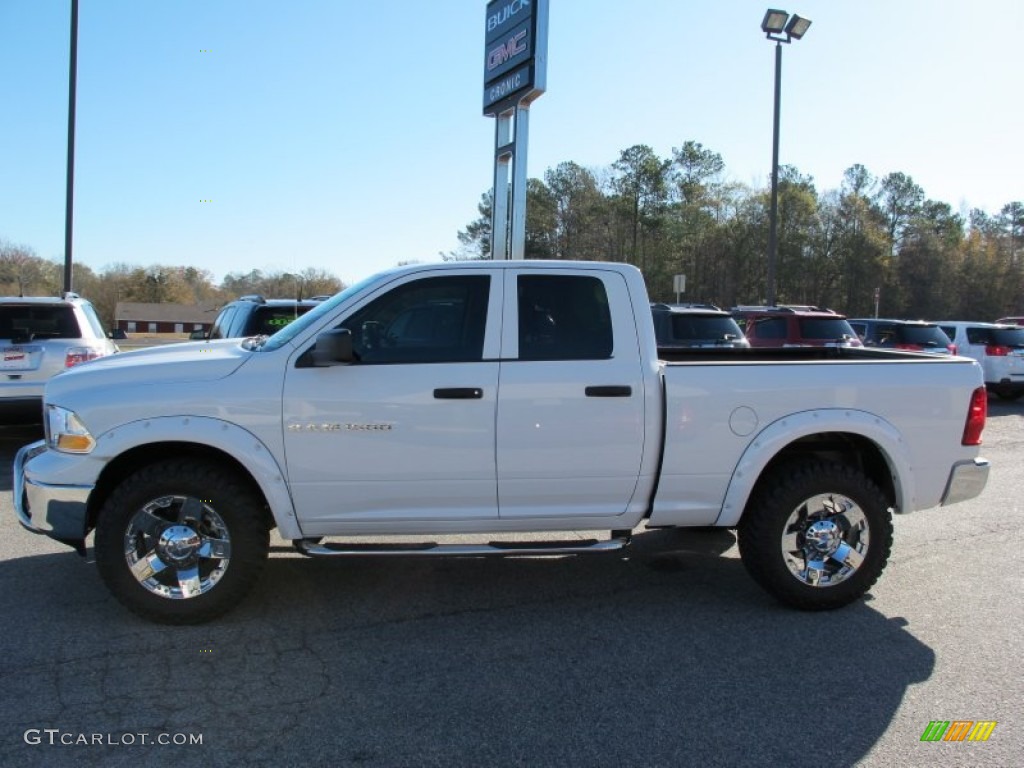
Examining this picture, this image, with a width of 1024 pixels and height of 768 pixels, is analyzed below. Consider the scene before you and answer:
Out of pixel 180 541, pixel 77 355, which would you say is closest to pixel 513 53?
pixel 77 355

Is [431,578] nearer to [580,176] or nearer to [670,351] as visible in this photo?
[670,351]

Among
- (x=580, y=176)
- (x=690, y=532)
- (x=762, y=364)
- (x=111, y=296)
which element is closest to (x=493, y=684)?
(x=762, y=364)

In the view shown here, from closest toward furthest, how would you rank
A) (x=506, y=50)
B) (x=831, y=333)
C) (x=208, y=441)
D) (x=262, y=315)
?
(x=208, y=441), (x=262, y=315), (x=831, y=333), (x=506, y=50)

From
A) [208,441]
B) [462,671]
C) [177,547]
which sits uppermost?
[208,441]

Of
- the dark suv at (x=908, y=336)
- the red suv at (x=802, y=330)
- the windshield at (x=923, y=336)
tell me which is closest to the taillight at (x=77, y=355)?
the red suv at (x=802, y=330)

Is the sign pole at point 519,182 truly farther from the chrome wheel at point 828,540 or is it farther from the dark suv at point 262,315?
the chrome wheel at point 828,540

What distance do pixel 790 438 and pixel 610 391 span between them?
1.11m

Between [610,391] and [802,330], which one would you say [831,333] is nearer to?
[802,330]

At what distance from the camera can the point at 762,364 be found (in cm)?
425

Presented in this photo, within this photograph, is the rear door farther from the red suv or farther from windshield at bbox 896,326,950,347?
windshield at bbox 896,326,950,347

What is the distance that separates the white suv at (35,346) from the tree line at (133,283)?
164 ft

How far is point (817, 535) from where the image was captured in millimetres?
4348

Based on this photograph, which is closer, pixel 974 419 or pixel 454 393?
pixel 454 393

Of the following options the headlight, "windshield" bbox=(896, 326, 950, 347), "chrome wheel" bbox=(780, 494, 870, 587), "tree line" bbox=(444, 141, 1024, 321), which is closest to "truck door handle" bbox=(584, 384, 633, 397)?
"chrome wheel" bbox=(780, 494, 870, 587)
